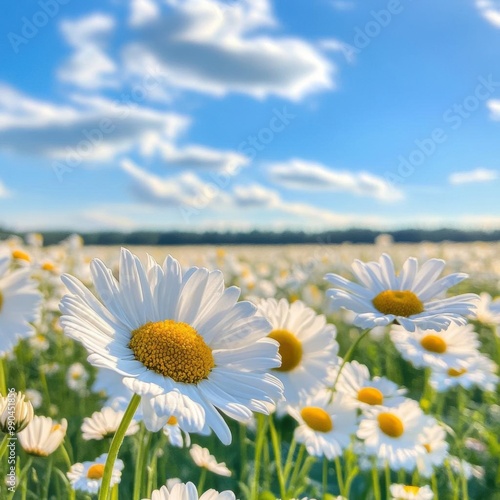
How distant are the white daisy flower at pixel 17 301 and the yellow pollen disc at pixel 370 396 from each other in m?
0.76

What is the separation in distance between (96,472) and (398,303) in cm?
63

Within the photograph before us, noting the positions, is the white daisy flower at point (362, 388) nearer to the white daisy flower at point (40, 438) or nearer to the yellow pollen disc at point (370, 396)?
the yellow pollen disc at point (370, 396)

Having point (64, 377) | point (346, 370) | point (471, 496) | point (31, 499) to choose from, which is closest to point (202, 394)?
point (346, 370)

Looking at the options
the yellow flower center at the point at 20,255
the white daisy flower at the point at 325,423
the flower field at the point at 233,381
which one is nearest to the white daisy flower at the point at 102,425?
the flower field at the point at 233,381

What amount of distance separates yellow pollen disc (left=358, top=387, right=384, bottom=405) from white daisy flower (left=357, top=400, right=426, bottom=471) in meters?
0.03

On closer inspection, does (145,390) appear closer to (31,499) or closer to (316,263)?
(31,499)

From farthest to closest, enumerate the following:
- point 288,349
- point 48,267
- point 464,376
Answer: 1. point 48,267
2. point 464,376
3. point 288,349

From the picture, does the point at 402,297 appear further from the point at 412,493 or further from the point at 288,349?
the point at 412,493

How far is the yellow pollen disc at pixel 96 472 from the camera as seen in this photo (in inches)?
46.6

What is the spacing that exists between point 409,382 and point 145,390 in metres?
3.39

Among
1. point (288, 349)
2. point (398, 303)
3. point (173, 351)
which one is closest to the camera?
point (173, 351)

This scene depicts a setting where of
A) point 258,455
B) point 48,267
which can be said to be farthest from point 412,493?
point 48,267

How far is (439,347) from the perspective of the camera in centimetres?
173

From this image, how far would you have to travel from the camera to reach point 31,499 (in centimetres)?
164
